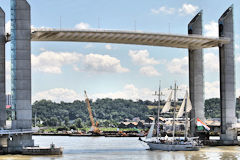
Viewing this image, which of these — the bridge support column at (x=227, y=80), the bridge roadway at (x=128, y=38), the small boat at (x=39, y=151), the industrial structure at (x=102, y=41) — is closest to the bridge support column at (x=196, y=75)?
the industrial structure at (x=102, y=41)

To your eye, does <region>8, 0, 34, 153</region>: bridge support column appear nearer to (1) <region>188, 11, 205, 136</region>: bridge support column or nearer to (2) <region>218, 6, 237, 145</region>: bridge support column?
(1) <region>188, 11, 205, 136</region>: bridge support column

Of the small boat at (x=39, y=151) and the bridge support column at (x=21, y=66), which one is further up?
the bridge support column at (x=21, y=66)

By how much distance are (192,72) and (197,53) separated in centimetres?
338

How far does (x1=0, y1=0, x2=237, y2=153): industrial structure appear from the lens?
66.8 meters

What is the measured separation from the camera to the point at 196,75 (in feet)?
288

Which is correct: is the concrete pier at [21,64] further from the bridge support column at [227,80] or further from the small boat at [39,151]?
the bridge support column at [227,80]

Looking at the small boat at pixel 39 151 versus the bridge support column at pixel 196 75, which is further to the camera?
the bridge support column at pixel 196 75

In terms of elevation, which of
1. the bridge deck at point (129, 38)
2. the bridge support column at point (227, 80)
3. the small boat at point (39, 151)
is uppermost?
the bridge deck at point (129, 38)

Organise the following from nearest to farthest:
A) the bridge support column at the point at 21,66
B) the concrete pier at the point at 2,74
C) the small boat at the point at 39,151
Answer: the small boat at the point at 39,151
the bridge support column at the point at 21,66
the concrete pier at the point at 2,74

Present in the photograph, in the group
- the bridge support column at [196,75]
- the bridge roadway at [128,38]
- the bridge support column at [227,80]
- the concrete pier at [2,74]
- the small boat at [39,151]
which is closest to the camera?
the small boat at [39,151]

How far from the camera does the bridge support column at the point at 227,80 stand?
82.7 meters

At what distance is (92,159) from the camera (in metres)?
61.2

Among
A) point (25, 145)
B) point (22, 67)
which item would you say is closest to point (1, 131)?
point (25, 145)

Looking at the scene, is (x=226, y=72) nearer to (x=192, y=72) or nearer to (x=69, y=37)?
(x=192, y=72)
